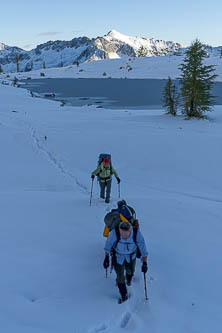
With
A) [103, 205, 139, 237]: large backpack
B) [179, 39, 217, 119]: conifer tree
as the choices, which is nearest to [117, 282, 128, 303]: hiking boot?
[103, 205, 139, 237]: large backpack

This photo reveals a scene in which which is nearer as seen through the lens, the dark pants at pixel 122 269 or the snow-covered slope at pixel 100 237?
the snow-covered slope at pixel 100 237

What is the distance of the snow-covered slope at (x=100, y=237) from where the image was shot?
4984mm

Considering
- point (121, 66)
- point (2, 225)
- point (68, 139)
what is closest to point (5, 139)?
point (68, 139)

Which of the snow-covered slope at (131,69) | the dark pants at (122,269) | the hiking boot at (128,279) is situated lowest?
the hiking boot at (128,279)

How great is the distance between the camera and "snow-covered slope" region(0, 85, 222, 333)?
16.4 feet

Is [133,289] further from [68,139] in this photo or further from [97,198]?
[68,139]

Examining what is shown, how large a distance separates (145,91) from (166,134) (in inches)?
1527

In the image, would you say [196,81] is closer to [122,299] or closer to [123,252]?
[123,252]

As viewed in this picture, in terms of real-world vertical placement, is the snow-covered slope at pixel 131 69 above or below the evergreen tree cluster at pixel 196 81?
above

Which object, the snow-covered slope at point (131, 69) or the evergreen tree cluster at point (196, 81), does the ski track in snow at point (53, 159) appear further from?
the snow-covered slope at point (131, 69)

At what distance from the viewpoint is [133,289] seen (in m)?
5.69

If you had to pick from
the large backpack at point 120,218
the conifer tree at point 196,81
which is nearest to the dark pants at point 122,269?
the large backpack at point 120,218

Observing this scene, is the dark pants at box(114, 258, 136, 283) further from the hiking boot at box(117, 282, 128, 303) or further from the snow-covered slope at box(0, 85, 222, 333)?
the snow-covered slope at box(0, 85, 222, 333)

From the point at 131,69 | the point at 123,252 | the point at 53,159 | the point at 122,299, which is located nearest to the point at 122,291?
the point at 122,299
